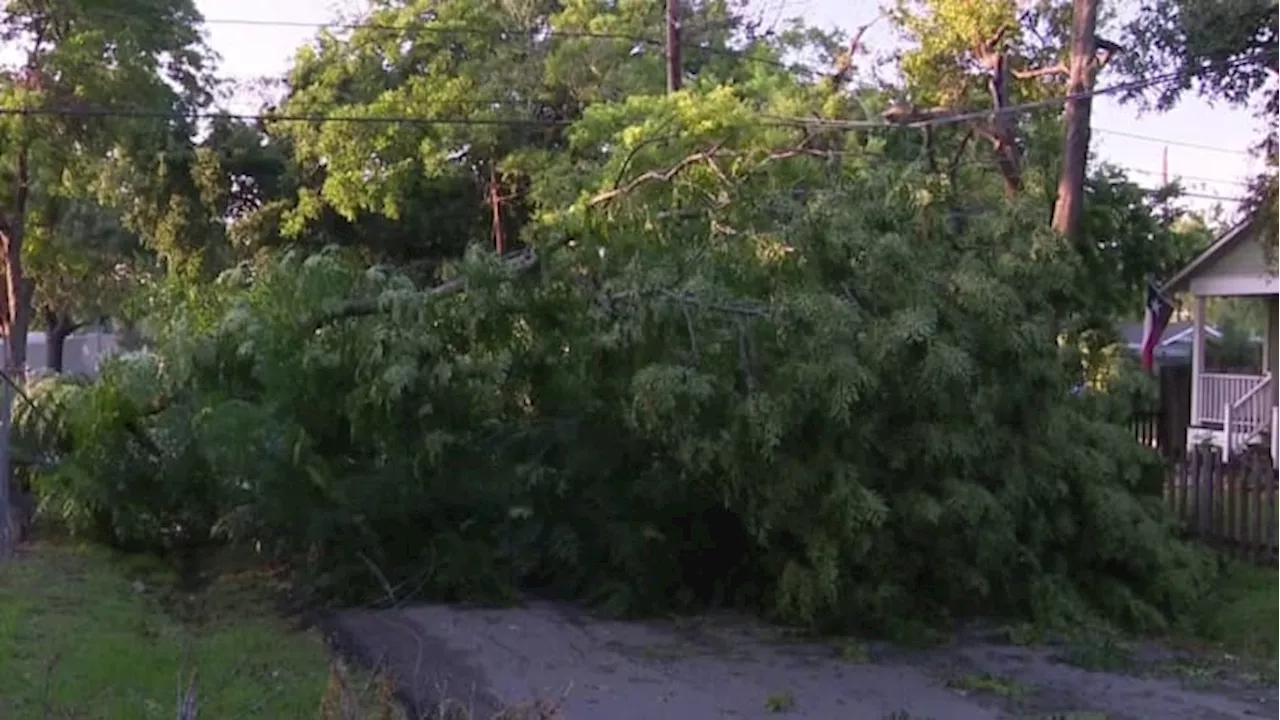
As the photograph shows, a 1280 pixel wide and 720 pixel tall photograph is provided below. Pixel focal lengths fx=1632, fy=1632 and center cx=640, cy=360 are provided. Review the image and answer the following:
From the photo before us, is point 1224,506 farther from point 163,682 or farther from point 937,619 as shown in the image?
point 163,682

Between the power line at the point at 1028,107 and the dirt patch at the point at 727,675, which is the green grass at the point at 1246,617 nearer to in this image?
the dirt patch at the point at 727,675

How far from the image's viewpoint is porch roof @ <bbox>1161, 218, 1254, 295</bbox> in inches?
985

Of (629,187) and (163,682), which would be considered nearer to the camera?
Result: (163,682)

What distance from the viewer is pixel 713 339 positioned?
11.5 m

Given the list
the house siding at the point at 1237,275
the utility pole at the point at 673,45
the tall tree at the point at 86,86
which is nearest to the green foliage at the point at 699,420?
the utility pole at the point at 673,45

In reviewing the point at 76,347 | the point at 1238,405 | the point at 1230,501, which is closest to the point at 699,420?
the point at 1230,501

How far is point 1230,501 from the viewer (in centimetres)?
1490

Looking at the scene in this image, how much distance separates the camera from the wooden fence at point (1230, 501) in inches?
566

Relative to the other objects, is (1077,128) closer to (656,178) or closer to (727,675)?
(656,178)

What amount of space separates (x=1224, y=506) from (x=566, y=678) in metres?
7.45

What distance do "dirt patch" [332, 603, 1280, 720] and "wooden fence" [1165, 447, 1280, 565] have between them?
3.92 m

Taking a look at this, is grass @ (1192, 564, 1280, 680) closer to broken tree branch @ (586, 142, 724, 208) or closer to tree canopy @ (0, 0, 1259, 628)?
tree canopy @ (0, 0, 1259, 628)

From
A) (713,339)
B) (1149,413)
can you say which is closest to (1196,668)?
(713,339)

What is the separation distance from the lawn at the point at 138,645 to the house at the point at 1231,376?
16.1m
